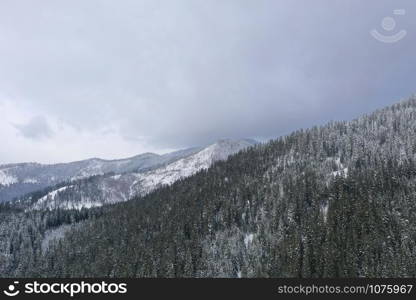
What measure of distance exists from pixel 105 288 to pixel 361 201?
163 m

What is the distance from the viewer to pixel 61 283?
1447 inches

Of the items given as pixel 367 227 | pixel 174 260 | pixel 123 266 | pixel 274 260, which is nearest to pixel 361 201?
pixel 367 227

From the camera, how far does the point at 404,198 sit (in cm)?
18088

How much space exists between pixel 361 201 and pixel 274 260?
53.9 m

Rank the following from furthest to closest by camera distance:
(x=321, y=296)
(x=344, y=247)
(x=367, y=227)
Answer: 1. (x=367, y=227)
2. (x=344, y=247)
3. (x=321, y=296)

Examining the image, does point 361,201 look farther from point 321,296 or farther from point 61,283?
point 61,283

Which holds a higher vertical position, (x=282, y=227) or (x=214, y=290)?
(x=282, y=227)

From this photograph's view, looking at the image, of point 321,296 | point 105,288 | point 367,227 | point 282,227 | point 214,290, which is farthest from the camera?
point 282,227

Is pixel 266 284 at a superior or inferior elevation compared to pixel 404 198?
inferior

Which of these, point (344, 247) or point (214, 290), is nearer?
point (214, 290)

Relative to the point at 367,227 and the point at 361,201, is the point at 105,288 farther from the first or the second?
the point at 361,201

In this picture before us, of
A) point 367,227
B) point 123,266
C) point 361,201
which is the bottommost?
point 123,266

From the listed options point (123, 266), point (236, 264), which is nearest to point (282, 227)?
point (236, 264)

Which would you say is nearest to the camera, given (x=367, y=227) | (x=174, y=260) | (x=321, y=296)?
(x=321, y=296)
